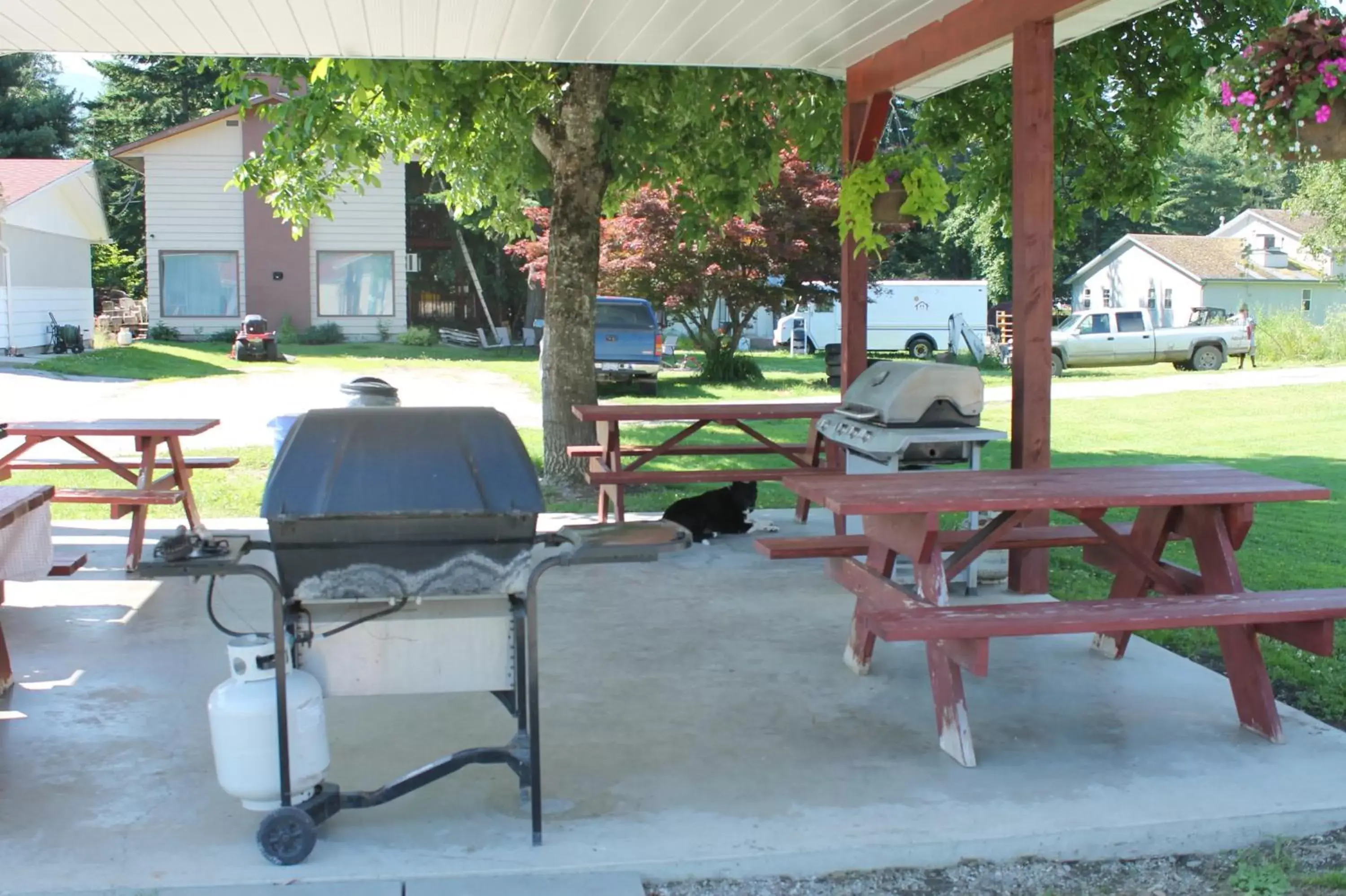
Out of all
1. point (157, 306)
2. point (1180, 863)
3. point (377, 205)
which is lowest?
point (1180, 863)

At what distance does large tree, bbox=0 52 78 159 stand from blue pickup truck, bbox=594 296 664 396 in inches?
929

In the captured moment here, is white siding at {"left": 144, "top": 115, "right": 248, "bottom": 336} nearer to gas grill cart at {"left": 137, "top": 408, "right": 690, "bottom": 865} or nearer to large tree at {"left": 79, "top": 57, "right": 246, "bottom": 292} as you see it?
large tree at {"left": 79, "top": 57, "right": 246, "bottom": 292}

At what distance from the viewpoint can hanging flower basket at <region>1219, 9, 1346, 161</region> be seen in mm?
3387

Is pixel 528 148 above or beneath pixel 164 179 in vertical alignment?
beneath

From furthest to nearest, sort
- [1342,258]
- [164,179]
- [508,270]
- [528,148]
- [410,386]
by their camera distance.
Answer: [508,270]
[1342,258]
[164,179]
[410,386]
[528,148]

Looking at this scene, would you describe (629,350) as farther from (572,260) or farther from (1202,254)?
(1202,254)

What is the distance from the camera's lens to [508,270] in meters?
35.0

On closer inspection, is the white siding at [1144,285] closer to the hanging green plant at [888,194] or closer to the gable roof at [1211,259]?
the gable roof at [1211,259]

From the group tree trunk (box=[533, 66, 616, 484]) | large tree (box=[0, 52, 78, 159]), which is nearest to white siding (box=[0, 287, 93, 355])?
large tree (box=[0, 52, 78, 159])

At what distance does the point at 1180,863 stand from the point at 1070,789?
46 cm

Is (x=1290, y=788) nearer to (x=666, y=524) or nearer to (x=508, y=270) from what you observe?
(x=666, y=524)

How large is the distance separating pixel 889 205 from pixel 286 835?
17.9 feet

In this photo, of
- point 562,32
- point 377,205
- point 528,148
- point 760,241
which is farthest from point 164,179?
point 562,32

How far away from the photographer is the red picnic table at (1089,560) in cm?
411
